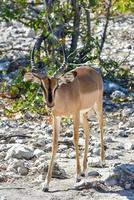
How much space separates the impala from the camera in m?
9.62

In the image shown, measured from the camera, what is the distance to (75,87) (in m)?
10.4

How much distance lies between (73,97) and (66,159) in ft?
5.20

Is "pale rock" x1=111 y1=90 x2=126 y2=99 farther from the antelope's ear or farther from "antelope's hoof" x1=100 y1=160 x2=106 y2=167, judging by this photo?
the antelope's ear

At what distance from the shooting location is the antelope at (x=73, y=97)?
9625 millimetres

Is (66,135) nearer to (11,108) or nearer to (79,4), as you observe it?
(11,108)

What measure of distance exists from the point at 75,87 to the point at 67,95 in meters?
0.31

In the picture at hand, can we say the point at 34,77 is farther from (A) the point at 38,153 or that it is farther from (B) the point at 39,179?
(A) the point at 38,153

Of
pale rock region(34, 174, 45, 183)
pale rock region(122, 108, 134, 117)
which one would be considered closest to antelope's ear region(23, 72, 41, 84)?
pale rock region(34, 174, 45, 183)

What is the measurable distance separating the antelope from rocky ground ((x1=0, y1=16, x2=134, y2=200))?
0.86 feet

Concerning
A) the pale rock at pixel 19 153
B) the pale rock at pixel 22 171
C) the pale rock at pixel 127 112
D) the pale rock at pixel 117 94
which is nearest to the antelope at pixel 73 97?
the pale rock at pixel 22 171

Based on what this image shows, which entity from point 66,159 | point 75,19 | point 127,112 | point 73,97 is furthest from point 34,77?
point 75,19

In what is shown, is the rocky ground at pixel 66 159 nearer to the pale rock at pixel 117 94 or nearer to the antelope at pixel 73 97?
the pale rock at pixel 117 94

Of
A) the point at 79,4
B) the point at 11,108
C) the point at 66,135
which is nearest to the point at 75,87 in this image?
the point at 66,135


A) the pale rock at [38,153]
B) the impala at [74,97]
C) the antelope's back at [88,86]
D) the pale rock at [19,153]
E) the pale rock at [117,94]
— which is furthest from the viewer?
the pale rock at [117,94]
